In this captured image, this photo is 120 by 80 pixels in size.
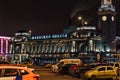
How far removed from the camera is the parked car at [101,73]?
113ft

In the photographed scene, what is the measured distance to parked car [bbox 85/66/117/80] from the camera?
34.4m

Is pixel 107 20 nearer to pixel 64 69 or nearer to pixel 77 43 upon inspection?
pixel 77 43

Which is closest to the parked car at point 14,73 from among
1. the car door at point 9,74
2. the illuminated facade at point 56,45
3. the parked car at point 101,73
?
the car door at point 9,74

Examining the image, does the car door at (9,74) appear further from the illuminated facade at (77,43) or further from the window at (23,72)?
the illuminated facade at (77,43)

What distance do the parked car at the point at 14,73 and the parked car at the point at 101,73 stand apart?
685 inches

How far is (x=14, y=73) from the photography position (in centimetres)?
1669

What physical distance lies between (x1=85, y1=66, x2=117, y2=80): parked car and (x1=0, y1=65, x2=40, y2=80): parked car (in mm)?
17400

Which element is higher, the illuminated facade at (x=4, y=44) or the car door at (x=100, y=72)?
the illuminated facade at (x=4, y=44)

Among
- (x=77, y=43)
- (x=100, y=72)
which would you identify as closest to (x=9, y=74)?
(x=100, y=72)

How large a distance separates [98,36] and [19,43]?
56700mm

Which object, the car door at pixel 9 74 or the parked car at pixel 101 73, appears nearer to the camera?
the car door at pixel 9 74

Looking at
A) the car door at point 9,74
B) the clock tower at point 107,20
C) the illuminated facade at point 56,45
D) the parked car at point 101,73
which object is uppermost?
the clock tower at point 107,20

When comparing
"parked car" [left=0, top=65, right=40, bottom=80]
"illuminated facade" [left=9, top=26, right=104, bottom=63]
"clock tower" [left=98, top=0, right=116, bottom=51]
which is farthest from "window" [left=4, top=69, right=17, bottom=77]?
"clock tower" [left=98, top=0, right=116, bottom=51]

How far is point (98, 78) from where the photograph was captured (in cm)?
3466
